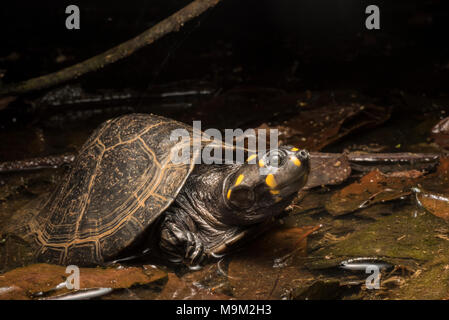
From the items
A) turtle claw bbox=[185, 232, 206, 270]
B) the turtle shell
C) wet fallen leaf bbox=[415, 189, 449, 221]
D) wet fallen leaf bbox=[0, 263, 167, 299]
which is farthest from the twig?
wet fallen leaf bbox=[415, 189, 449, 221]

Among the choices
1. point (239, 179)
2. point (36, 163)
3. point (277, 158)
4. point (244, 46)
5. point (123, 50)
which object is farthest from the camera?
point (244, 46)

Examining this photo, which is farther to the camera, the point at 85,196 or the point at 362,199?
the point at 362,199

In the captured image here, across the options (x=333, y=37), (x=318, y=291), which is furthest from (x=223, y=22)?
(x=318, y=291)

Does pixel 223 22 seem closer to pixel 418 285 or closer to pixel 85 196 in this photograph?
pixel 85 196

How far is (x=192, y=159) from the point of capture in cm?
325

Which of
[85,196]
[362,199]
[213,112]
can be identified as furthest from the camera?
[213,112]

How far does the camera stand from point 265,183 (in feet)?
9.76

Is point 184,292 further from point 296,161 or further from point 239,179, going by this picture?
point 296,161

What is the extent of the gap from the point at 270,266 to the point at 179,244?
2.08 ft

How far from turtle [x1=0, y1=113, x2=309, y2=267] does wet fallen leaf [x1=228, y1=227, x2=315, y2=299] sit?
0.50 ft

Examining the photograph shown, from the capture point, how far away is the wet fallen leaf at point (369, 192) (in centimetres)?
364

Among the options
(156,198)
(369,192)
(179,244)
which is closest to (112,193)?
(156,198)

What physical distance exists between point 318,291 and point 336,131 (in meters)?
2.56

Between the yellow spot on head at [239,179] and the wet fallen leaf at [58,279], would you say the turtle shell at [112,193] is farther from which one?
the yellow spot on head at [239,179]
